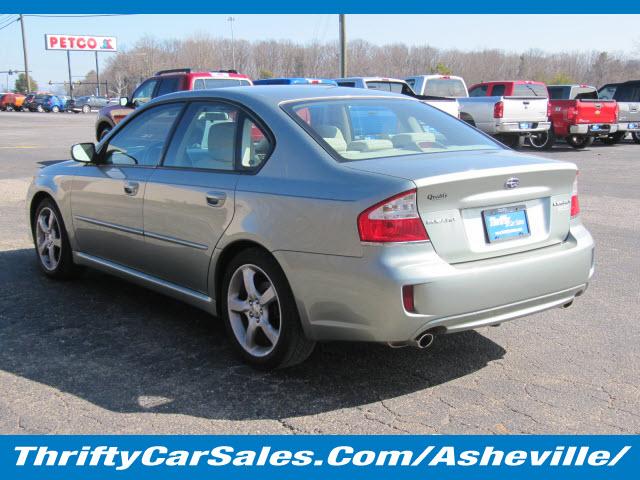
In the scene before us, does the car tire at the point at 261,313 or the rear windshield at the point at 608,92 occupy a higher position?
the rear windshield at the point at 608,92

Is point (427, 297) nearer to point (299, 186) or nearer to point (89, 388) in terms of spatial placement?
point (299, 186)

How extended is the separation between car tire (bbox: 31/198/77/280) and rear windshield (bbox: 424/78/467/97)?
1464cm

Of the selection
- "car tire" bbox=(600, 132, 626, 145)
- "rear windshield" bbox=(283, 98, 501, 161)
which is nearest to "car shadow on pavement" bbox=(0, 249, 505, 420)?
"rear windshield" bbox=(283, 98, 501, 161)

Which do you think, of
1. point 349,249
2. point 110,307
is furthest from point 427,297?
point 110,307

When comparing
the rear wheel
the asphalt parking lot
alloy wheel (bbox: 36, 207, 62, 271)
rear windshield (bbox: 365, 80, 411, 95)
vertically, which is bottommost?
the asphalt parking lot

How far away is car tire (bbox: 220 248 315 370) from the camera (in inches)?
152

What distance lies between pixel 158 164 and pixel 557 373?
287 centimetres

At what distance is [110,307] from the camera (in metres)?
5.38

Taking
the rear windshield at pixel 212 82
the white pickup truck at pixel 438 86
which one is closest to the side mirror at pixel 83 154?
the rear windshield at pixel 212 82

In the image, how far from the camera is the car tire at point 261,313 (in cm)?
387

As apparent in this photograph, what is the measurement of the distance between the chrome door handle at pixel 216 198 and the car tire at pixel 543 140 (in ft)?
56.6

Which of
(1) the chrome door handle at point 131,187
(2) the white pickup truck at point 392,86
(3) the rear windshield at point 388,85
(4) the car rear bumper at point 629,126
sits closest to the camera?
(1) the chrome door handle at point 131,187

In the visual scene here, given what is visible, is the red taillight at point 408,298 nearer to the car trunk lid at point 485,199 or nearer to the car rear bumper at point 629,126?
the car trunk lid at point 485,199

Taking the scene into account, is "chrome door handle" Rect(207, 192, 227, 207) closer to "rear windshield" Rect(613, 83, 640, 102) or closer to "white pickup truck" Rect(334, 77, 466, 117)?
→ "white pickup truck" Rect(334, 77, 466, 117)
